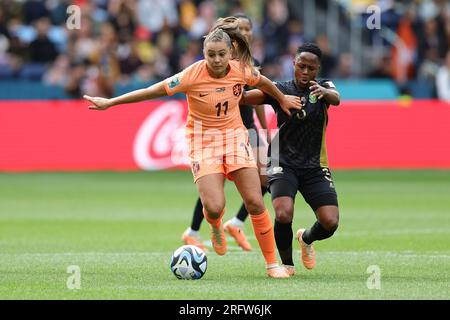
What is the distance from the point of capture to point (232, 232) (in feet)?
42.2

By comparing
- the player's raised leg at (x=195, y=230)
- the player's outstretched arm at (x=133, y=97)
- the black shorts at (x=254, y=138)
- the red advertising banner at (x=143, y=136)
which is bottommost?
the player's raised leg at (x=195, y=230)

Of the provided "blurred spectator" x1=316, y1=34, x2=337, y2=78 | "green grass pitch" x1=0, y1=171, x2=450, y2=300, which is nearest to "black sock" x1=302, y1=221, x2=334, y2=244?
"green grass pitch" x1=0, y1=171, x2=450, y2=300

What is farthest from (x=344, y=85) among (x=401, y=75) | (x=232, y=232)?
(x=232, y=232)

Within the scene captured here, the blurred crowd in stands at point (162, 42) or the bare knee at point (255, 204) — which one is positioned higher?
the blurred crowd in stands at point (162, 42)

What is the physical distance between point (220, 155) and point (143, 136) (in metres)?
12.9

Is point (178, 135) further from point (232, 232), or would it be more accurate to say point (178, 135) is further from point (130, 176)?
point (232, 232)

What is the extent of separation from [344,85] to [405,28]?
3.73 metres

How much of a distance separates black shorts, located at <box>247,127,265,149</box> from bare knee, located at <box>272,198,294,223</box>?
2.56 metres

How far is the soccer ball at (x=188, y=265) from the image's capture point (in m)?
9.84

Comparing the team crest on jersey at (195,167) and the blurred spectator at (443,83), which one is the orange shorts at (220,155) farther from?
the blurred spectator at (443,83)

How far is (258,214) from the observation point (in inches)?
396

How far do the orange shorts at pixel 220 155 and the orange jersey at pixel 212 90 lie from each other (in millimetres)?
108

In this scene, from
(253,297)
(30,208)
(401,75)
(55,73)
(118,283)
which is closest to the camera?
(253,297)

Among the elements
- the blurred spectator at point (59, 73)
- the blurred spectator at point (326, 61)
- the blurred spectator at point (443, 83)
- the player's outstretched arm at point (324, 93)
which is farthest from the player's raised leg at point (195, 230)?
the blurred spectator at point (326, 61)
